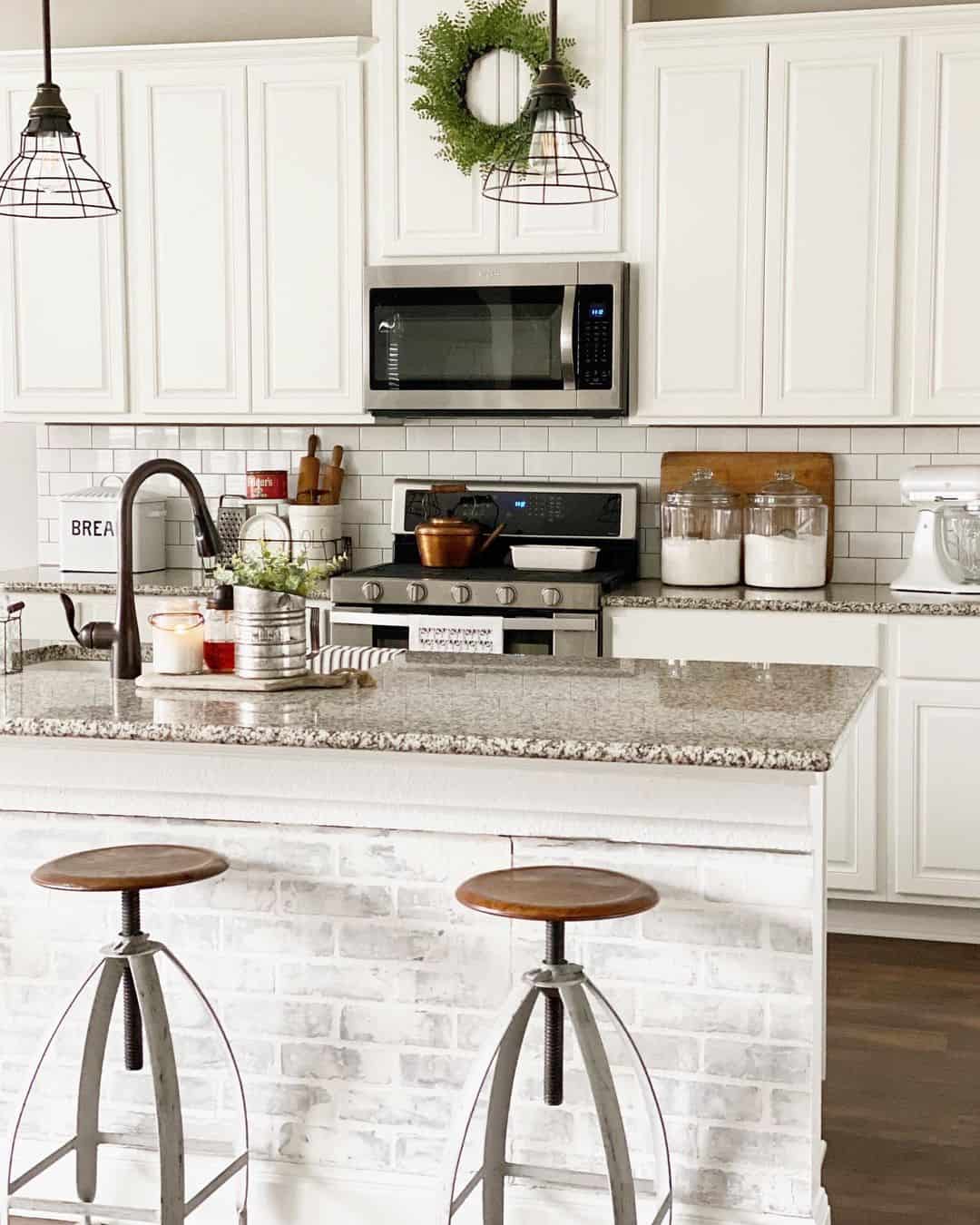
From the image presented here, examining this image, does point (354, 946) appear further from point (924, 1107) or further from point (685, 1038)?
point (924, 1107)

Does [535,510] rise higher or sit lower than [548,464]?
lower

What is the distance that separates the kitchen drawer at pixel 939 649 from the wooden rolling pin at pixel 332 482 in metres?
1.94

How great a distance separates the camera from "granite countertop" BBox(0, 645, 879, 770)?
91.6 inches

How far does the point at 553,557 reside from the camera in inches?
192

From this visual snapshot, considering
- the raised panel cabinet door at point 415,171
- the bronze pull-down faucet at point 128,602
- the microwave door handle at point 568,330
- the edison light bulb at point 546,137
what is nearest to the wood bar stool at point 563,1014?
the bronze pull-down faucet at point 128,602

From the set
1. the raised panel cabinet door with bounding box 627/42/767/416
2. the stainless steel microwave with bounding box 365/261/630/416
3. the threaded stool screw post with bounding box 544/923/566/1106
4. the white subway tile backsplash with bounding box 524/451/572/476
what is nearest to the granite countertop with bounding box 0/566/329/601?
the stainless steel microwave with bounding box 365/261/630/416

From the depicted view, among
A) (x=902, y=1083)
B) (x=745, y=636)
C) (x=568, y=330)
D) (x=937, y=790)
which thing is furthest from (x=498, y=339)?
(x=902, y=1083)

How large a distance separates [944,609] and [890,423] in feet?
2.00

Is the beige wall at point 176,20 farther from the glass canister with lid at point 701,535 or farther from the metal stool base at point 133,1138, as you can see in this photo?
the metal stool base at point 133,1138

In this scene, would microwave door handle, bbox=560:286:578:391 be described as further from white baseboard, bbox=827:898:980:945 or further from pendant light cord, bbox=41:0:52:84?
pendant light cord, bbox=41:0:52:84

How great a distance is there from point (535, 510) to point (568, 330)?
65cm

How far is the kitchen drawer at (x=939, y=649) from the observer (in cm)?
436

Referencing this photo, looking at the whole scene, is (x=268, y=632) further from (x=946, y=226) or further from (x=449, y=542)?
(x=946, y=226)

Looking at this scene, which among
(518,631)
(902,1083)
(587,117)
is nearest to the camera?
(902,1083)
